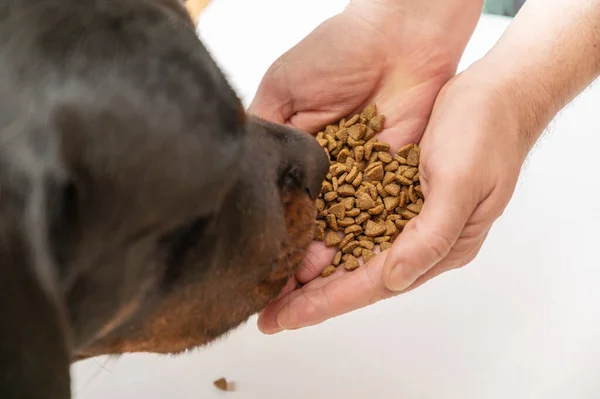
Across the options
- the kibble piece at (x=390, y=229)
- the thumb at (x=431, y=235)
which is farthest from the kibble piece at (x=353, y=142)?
the thumb at (x=431, y=235)

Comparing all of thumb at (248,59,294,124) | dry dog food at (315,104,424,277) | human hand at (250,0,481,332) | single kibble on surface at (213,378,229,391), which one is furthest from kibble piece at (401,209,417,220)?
single kibble on surface at (213,378,229,391)

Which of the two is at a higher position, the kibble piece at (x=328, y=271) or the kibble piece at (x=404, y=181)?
the kibble piece at (x=404, y=181)

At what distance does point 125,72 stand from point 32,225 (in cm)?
22

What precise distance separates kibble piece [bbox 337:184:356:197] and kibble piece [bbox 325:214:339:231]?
0.20ft

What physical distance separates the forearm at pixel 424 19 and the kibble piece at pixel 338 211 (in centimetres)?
54

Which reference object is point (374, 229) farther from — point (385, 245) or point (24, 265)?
point (24, 265)

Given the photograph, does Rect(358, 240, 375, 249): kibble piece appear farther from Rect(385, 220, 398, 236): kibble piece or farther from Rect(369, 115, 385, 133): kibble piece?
Rect(369, 115, 385, 133): kibble piece

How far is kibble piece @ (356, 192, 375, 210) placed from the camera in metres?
1.49

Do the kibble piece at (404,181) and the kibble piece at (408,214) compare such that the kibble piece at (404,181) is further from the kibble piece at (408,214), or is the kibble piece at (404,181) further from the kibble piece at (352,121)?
the kibble piece at (352,121)

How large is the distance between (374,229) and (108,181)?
28.3 inches

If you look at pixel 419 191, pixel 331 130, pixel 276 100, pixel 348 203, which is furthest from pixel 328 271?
pixel 276 100

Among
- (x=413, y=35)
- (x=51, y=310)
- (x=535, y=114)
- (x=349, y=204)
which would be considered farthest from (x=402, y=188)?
(x=51, y=310)

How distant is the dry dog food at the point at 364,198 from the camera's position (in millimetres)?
1473

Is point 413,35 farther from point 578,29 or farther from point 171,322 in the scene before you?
point 171,322
